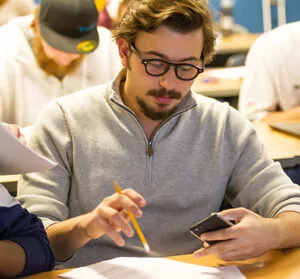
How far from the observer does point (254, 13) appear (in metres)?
7.23

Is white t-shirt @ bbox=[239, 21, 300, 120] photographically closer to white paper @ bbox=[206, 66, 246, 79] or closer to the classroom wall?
white paper @ bbox=[206, 66, 246, 79]

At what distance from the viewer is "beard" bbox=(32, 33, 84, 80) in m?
2.99

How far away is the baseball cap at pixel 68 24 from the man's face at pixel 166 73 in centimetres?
106

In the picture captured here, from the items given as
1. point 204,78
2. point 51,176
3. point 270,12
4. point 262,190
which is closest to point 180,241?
point 262,190

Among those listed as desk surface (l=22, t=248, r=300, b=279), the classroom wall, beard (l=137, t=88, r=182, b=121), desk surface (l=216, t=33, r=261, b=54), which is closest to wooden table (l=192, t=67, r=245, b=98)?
desk surface (l=216, t=33, r=261, b=54)

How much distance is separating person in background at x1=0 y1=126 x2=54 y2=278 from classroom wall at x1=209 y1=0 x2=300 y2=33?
590 centimetres

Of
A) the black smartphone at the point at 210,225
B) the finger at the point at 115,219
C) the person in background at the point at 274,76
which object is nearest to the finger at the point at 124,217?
the finger at the point at 115,219

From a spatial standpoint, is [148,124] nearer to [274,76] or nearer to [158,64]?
[158,64]

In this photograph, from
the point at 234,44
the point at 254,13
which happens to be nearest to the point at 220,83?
the point at 234,44

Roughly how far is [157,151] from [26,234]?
1.62ft

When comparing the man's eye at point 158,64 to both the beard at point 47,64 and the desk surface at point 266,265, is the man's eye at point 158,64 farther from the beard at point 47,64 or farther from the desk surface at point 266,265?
the beard at point 47,64

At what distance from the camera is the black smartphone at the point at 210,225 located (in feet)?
5.09

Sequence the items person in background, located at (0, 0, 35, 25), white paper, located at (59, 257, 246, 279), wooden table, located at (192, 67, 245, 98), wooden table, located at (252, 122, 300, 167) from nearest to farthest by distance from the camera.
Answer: white paper, located at (59, 257, 246, 279), wooden table, located at (252, 122, 300, 167), wooden table, located at (192, 67, 245, 98), person in background, located at (0, 0, 35, 25)

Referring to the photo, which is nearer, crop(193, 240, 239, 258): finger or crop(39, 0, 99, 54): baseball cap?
crop(193, 240, 239, 258): finger
